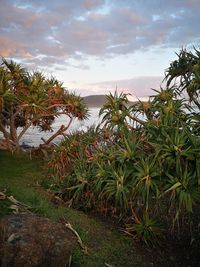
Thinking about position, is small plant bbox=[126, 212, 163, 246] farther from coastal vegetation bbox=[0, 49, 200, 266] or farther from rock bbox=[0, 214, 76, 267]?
rock bbox=[0, 214, 76, 267]

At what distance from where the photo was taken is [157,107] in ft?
31.7

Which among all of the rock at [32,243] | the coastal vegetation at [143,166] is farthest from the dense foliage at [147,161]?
the rock at [32,243]

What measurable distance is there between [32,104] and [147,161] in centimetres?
1171

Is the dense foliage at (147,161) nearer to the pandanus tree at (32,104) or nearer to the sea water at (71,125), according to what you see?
the sea water at (71,125)

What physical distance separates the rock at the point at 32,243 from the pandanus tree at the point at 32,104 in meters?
12.1

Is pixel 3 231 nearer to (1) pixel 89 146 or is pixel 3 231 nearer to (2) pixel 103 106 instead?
(2) pixel 103 106

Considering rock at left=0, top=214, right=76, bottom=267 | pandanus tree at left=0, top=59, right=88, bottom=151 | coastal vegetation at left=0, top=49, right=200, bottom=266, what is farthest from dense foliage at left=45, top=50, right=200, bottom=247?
pandanus tree at left=0, top=59, right=88, bottom=151

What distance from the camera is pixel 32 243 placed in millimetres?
6605

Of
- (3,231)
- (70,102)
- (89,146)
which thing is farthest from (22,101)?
(3,231)

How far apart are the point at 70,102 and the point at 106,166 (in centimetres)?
1188

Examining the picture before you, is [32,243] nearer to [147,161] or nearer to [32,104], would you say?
[147,161]

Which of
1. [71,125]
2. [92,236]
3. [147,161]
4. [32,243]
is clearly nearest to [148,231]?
[92,236]

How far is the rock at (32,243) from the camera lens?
641 cm

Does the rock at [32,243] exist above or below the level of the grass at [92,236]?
above
